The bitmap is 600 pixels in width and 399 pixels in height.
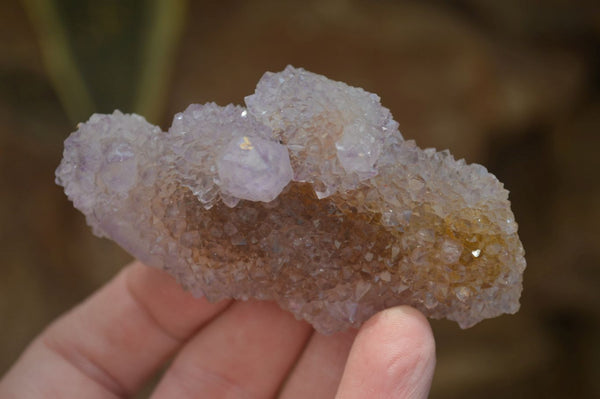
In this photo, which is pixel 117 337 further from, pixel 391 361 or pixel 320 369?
pixel 391 361

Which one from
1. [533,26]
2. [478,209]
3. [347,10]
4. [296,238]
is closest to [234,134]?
[296,238]

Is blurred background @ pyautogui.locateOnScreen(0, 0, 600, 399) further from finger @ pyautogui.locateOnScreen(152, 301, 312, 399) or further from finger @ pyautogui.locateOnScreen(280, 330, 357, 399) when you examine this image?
finger @ pyautogui.locateOnScreen(280, 330, 357, 399)

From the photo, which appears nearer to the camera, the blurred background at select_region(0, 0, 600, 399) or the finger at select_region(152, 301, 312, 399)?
the finger at select_region(152, 301, 312, 399)

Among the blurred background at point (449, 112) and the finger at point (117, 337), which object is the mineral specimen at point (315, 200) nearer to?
the finger at point (117, 337)

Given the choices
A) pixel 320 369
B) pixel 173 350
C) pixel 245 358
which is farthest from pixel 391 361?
pixel 173 350

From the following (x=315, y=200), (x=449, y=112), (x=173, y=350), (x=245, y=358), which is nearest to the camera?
(x=315, y=200)

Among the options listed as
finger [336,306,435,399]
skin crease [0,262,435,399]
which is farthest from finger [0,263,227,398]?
finger [336,306,435,399]
